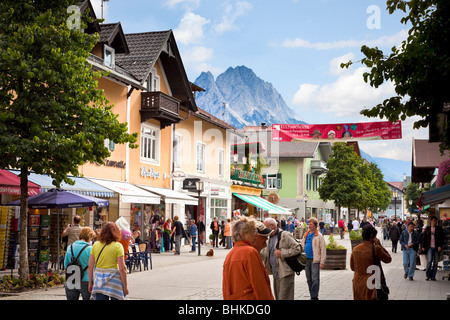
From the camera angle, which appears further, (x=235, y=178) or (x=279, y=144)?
(x=279, y=144)

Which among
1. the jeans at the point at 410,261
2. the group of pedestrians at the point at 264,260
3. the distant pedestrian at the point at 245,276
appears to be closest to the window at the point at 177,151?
the jeans at the point at 410,261

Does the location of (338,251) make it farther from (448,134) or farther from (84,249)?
(84,249)

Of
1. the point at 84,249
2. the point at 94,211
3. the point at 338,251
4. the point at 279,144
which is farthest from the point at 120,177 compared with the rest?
the point at 279,144

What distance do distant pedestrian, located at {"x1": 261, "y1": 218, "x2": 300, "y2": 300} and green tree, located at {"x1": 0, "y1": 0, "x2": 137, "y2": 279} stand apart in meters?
6.73

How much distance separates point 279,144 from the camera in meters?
67.8

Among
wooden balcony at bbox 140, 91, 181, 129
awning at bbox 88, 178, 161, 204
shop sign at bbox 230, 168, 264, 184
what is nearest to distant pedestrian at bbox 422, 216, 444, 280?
awning at bbox 88, 178, 161, 204

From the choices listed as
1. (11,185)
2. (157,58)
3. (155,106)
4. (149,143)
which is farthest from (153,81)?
(11,185)

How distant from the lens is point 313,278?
461 inches

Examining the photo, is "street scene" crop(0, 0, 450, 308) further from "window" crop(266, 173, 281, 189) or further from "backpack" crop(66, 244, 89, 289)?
"window" crop(266, 173, 281, 189)

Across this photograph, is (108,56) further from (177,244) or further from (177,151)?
(177,244)

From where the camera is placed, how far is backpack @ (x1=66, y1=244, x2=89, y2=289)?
850 centimetres

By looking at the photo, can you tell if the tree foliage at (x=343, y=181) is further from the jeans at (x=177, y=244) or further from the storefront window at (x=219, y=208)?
the jeans at (x=177, y=244)
